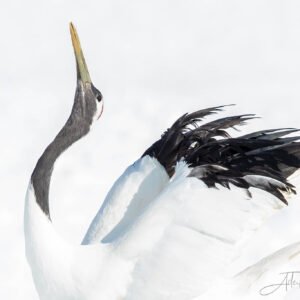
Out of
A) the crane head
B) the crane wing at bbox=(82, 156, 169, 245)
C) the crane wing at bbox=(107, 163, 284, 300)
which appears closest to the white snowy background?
the crane wing at bbox=(82, 156, 169, 245)

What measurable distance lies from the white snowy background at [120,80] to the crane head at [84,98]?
140 cm

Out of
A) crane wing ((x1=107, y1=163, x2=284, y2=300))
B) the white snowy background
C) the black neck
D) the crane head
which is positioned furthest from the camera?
the white snowy background

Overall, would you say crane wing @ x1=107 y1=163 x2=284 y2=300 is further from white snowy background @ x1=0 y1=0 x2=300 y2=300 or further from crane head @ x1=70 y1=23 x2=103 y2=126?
white snowy background @ x1=0 y1=0 x2=300 y2=300

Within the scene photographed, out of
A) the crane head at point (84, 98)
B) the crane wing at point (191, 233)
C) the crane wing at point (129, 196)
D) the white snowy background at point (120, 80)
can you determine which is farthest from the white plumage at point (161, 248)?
the white snowy background at point (120, 80)

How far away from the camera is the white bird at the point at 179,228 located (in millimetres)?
5363

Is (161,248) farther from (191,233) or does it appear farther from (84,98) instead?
(84,98)

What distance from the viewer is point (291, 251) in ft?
18.6

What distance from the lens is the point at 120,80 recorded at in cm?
1066

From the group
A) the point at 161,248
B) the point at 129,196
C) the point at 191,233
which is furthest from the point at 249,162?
the point at 129,196

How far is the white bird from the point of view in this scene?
5363 mm

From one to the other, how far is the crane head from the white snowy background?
1.40m

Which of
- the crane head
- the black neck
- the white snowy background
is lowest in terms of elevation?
the white snowy background

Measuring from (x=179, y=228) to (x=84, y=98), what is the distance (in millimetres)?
948

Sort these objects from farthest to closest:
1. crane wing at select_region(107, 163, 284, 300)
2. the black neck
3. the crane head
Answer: the crane head
the black neck
crane wing at select_region(107, 163, 284, 300)
